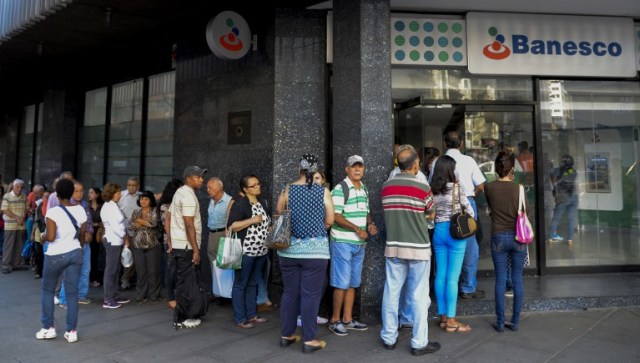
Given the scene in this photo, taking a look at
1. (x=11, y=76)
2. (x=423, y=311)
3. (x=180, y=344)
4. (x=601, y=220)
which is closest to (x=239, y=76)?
(x=180, y=344)

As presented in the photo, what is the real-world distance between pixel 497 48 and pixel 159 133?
626 cm

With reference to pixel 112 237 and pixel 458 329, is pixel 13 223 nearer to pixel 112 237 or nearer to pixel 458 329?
pixel 112 237

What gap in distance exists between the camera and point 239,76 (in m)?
6.55

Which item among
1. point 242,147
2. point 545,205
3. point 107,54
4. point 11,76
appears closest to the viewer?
point 242,147

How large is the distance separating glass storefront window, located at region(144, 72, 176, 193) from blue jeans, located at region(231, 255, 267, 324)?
Answer: 12.8 ft

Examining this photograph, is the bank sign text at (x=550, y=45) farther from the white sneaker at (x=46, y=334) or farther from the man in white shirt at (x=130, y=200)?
the white sneaker at (x=46, y=334)

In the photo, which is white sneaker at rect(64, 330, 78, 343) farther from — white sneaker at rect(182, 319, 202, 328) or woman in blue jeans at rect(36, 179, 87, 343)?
white sneaker at rect(182, 319, 202, 328)

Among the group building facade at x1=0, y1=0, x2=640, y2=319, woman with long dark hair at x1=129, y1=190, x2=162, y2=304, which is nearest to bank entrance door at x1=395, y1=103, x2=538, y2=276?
building facade at x1=0, y1=0, x2=640, y2=319

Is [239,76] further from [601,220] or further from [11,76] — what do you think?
[11,76]

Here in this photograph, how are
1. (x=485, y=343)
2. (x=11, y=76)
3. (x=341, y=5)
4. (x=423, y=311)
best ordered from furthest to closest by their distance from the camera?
(x=11, y=76) < (x=341, y=5) < (x=485, y=343) < (x=423, y=311)

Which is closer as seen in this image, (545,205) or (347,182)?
(347,182)

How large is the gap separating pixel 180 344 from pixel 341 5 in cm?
439

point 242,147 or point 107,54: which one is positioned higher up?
point 107,54

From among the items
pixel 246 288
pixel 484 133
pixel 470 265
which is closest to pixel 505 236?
pixel 470 265
